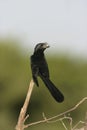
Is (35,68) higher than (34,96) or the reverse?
higher

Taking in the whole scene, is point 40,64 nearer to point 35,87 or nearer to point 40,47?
point 40,47

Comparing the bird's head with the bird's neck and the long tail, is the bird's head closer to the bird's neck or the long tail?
the bird's neck

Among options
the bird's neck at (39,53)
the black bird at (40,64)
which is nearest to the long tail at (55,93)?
the black bird at (40,64)

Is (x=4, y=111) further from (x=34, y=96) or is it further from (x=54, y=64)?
(x=54, y=64)

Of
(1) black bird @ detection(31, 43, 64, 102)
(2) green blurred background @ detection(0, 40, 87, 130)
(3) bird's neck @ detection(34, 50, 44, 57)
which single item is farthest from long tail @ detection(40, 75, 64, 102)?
(2) green blurred background @ detection(0, 40, 87, 130)

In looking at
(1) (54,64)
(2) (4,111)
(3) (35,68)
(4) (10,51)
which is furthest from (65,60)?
(3) (35,68)

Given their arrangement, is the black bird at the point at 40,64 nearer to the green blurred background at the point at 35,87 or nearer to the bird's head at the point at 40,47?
the bird's head at the point at 40,47

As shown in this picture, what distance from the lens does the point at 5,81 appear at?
2320 centimetres

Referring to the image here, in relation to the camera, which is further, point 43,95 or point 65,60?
point 65,60

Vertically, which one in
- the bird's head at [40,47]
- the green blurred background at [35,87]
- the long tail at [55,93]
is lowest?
the green blurred background at [35,87]

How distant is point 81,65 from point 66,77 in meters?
1.03

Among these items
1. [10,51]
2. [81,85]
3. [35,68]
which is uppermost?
[35,68]

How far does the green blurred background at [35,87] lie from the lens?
2177cm

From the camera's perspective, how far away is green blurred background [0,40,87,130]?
21.8 metres
